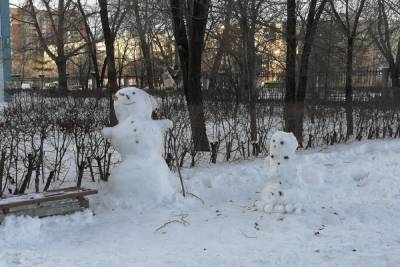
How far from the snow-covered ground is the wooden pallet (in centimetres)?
10

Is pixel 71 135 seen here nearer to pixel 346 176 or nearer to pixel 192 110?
pixel 192 110

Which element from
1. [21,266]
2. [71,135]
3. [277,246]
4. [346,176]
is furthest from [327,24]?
[21,266]

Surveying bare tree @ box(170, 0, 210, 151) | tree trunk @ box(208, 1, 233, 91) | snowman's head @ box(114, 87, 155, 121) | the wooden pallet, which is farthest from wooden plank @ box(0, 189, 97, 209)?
tree trunk @ box(208, 1, 233, 91)

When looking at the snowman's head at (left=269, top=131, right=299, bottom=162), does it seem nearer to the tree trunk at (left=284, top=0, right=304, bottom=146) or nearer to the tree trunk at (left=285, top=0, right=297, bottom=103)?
the tree trunk at (left=284, top=0, right=304, bottom=146)

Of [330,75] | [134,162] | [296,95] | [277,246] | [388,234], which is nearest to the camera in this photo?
[277,246]

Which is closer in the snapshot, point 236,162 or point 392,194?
point 392,194

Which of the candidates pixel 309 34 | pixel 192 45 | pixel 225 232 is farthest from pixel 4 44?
pixel 225 232

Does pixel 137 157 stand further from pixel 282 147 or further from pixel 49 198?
pixel 282 147

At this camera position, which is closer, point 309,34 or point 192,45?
point 192,45

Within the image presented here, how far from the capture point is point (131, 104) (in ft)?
22.1

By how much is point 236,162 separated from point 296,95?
15.4ft

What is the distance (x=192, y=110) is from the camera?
9609 millimetres

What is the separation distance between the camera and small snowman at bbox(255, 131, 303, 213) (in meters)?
6.43

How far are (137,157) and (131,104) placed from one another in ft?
2.27
